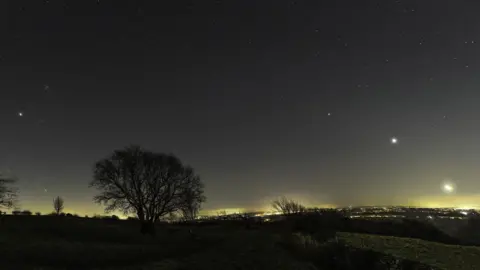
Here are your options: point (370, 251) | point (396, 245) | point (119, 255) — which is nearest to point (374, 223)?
point (396, 245)

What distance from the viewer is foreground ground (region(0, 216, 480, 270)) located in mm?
23234

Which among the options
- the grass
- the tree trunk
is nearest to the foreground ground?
the grass

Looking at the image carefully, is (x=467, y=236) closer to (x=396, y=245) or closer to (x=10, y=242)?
(x=396, y=245)

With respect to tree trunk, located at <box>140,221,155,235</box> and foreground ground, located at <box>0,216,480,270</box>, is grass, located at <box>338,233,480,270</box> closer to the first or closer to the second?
foreground ground, located at <box>0,216,480,270</box>

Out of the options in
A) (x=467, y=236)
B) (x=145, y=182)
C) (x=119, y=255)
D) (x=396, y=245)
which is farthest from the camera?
(x=467, y=236)

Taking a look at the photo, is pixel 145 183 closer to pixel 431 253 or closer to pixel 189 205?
pixel 189 205

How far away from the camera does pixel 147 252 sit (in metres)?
29.4

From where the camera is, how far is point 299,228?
59.4 m

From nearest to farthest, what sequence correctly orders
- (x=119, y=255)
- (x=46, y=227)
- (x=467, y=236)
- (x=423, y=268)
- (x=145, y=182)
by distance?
(x=119, y=255)
(x=423, y=268)
(x=46, y=227)
(x=145, y=182)
(x=467, y=236)

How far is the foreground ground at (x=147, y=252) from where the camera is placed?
23234mm

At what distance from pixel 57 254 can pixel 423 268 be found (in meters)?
31.2

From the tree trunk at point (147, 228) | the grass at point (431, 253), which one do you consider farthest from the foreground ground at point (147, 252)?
the tree trunk at point (147, 228)

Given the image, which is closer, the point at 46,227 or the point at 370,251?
the point at 370,251

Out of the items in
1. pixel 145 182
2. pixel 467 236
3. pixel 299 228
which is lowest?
pixel 467 236
